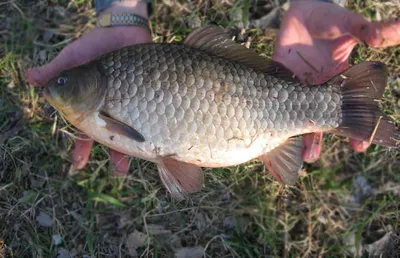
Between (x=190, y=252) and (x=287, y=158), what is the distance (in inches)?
44.0

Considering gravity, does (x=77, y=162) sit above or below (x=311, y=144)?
below

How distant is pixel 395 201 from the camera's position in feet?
10.4

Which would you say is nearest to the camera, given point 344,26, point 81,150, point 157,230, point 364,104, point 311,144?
point 364,104

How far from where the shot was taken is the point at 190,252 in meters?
3.08

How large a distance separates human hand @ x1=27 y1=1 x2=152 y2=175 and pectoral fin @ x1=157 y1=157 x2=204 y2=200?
604 millimetres

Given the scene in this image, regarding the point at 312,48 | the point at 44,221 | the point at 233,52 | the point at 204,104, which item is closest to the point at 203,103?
the point at 204,104

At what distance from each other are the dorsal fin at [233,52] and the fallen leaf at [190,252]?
57.4 inches

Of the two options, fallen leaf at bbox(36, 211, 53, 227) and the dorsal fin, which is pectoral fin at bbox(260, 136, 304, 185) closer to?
the dorsal fin

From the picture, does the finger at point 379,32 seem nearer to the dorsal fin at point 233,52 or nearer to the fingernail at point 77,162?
the dorsal fin at point 233,52

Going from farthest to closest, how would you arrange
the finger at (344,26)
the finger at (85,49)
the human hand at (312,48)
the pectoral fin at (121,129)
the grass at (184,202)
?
the grass at (184,202) < the human hand at (312,48) < the finger at (85,49) < the finger at (344,26) < the pectoral fin at (121,129)

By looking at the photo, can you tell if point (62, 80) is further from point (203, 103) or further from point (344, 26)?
point (344, 26)

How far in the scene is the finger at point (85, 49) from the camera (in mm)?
2697

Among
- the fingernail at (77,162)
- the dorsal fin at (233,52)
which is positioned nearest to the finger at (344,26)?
the dorsal fin at (233,52)

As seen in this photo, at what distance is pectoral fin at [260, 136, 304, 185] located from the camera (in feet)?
8.25
